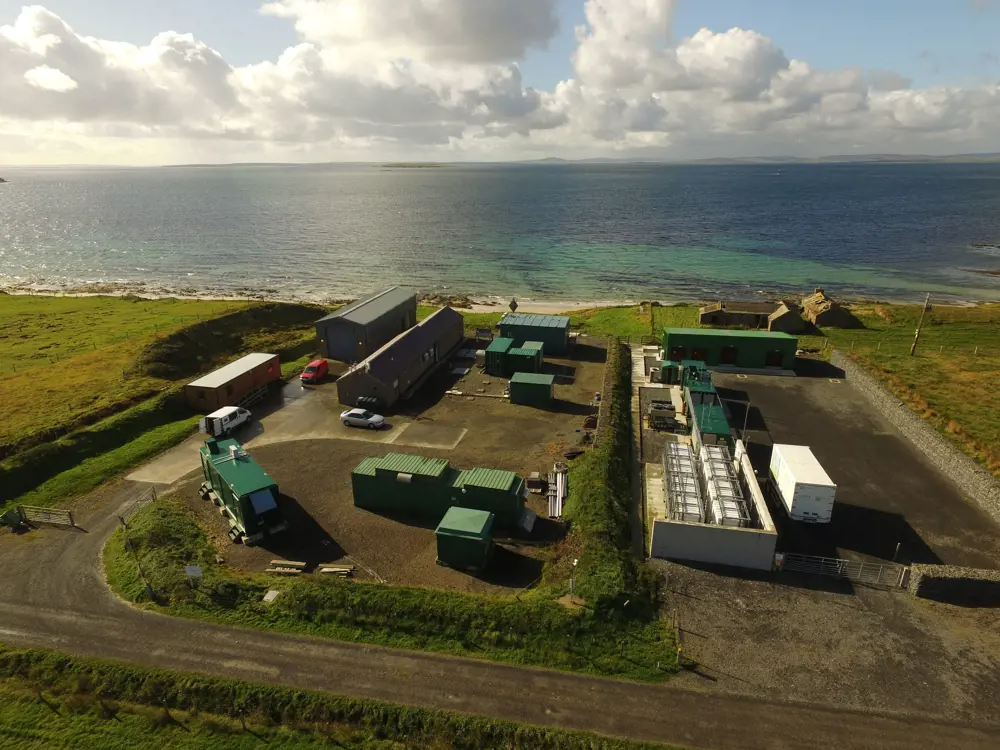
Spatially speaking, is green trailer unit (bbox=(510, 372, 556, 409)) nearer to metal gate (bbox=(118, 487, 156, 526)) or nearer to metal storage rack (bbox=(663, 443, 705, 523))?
metal storage rack (bbox=(663, 443, 705, 523))

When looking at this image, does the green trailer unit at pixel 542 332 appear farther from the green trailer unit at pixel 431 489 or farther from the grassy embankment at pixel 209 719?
the grassy embankment at pixel 209 719

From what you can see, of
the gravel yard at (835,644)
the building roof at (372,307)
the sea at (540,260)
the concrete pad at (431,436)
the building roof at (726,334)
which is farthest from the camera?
the sea at (540,260)

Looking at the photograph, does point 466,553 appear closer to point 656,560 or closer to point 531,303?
point 656,560

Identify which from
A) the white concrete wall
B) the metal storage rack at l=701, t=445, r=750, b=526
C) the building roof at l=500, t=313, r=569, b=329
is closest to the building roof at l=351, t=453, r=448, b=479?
the white concrete wall

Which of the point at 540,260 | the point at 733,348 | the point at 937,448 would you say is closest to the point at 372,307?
the point at 733,348

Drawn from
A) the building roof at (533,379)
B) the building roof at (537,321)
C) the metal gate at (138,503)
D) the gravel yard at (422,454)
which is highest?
the building roof at (537,321)

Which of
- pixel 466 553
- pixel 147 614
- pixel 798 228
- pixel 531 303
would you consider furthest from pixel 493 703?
pixel 798 228

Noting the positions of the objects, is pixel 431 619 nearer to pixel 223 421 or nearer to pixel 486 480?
pixel 486 480

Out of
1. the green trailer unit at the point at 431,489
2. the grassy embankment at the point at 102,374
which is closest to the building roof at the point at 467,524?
the green trailer unit at the point at 431,489
